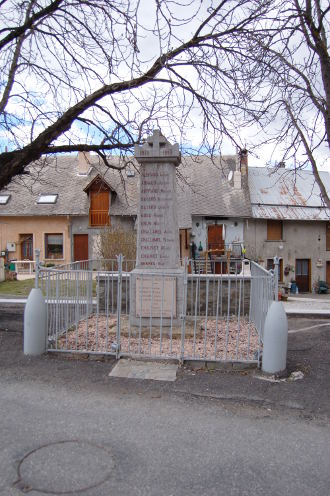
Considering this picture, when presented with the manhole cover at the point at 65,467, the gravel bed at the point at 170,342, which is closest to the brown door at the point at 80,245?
the gravel bed at the point at 170,342

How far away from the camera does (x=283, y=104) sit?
9.25 metres

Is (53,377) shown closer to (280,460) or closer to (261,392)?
(261,392)

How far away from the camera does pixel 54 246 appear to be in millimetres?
29734

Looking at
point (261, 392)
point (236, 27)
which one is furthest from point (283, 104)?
point (261, 392)

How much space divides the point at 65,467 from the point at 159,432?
888 mm

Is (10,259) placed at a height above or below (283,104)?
below

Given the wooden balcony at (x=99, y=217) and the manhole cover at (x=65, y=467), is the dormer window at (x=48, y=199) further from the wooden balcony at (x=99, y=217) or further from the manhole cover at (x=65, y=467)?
the manhole cover at (x=65, y=467)

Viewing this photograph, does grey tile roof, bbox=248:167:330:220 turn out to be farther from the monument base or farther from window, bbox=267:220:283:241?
the monument base

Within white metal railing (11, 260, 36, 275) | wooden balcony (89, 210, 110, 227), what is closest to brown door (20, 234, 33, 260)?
white metal railing (11, 260, 36, 275)

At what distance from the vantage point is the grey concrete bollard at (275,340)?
16.4 ft

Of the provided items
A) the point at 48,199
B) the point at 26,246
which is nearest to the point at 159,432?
the point at 26,246

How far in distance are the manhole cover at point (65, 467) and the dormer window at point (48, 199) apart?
27538mm

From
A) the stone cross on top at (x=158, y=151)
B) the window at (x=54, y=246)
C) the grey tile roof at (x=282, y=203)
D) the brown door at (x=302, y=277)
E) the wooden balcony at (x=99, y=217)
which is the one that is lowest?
the brown door at (x=302, y=277)

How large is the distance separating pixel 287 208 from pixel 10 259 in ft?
64.0
